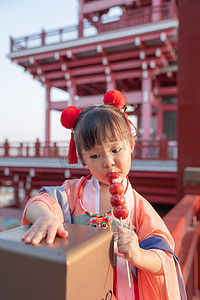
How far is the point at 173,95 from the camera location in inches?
381

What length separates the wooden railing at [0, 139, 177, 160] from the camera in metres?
6.11

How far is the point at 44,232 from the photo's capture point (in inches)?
22.2

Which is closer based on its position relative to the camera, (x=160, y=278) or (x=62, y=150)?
(x=160, y=278)

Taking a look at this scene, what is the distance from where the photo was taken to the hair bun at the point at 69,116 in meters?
1.08

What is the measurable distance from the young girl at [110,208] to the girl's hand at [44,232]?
0.62 ft

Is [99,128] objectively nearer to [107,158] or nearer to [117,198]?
[107,158]

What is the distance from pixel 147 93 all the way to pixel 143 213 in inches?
270

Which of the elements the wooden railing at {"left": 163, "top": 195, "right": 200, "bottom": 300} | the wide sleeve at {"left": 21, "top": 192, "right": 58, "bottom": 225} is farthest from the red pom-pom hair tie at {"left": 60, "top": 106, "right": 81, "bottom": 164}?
the wooden railing at {"left": 163, "top": 195, "right": 200, "bottom": 300}

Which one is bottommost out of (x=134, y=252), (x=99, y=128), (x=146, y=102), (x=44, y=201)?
(x=134, y=252)

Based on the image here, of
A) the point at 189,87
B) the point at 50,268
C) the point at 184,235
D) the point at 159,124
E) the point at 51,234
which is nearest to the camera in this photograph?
the point at 50,268

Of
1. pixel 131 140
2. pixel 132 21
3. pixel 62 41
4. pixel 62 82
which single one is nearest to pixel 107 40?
pixel 132 21

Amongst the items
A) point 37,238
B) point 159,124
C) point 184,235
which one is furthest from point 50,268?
point 159,124

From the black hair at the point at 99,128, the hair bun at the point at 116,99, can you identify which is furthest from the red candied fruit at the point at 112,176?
the hair bun at the point at 116,99

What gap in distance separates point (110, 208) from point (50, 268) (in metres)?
0.63
